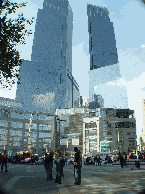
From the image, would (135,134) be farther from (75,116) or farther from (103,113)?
(75,116)

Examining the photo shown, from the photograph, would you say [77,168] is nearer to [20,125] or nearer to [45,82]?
[20,125]

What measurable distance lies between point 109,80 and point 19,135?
318 feet

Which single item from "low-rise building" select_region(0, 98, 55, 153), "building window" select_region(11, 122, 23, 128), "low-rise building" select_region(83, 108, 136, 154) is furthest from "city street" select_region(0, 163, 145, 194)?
"building window" select_region(11, 122, 23, 128)

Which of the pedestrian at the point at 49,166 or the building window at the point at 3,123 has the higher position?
the building window at the point at 3,123

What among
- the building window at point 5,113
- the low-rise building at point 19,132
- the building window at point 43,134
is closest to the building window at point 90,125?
the low-rise building at point 19,132

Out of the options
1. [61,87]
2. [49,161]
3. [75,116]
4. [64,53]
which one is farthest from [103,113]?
[49,161]

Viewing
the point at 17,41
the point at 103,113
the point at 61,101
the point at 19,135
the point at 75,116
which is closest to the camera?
the point at 17,41

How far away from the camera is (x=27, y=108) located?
157 m

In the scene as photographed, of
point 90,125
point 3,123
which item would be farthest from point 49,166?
point 90,125

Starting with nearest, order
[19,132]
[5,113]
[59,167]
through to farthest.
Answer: [59,167], [5,113], [19,132]

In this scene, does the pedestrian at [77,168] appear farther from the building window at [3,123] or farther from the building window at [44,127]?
the building window at [44,127]

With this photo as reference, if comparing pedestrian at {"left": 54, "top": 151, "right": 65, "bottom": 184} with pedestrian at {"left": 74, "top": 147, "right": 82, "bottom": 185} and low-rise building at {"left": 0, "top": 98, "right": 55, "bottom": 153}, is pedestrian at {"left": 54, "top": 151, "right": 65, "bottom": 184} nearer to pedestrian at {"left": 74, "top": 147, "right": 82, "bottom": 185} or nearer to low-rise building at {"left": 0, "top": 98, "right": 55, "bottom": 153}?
pedestrian at {"left": 74, "top": 147, "right": 82, "bottom": 185}

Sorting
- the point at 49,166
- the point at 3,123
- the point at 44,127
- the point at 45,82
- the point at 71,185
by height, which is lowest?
the point at 71,185

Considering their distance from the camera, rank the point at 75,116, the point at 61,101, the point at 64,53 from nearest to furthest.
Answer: the point at 75,116, the point at 61,101, the point at 64,53
